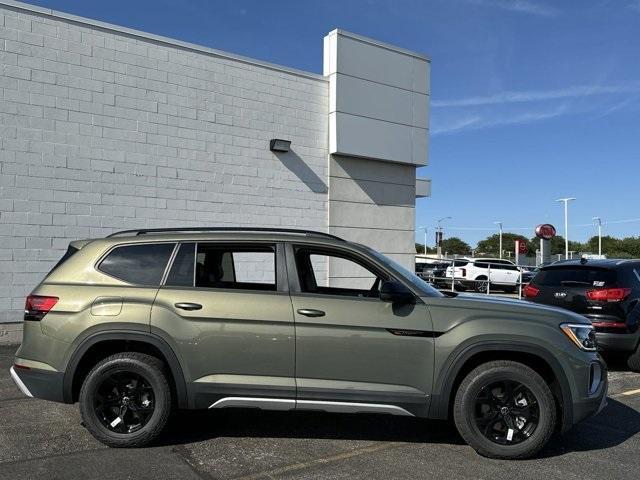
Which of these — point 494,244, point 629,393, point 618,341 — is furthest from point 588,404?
point 494,244

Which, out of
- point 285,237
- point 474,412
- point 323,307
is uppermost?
point 285,237

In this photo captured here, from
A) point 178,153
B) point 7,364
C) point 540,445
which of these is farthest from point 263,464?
point 178,153

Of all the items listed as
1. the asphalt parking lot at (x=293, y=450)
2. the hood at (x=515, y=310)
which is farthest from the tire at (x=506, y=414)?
the hood at (x=515, y=310)

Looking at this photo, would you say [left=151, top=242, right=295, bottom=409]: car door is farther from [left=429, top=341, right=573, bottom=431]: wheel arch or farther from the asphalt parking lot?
[left=429, top=341, right=573, bottom=431]: wheel arch

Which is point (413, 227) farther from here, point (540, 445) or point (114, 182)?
point (540, 445)

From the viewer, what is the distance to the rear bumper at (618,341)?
803 cm

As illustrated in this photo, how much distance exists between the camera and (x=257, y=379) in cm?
474

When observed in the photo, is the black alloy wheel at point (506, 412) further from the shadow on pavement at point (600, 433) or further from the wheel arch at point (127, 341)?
the wheel arch at point (127, 341)

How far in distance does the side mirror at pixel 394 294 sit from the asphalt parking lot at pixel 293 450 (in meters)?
1.23

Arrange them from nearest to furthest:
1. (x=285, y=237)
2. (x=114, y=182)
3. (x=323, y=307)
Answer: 1. (x=323, y=307)
2. (x=285, y=237)
3. (x=114, y=182)

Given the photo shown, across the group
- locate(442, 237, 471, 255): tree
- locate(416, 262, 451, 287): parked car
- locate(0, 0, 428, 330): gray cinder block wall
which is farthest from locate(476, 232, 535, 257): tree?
locate(0, 0, 428, 330): gray cinder block wall

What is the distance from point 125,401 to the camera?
15.9ft

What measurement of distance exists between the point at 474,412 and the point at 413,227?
33.0ft

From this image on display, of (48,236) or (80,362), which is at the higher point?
(48,236)
